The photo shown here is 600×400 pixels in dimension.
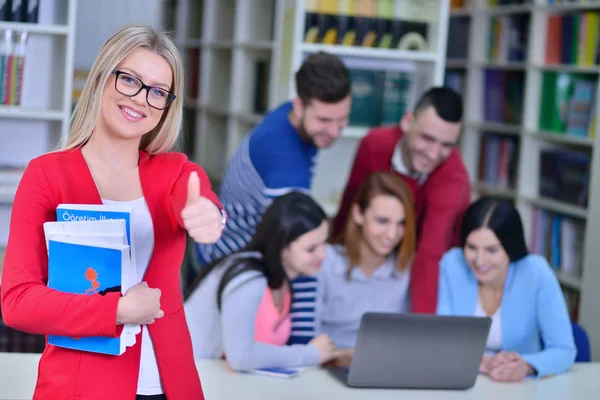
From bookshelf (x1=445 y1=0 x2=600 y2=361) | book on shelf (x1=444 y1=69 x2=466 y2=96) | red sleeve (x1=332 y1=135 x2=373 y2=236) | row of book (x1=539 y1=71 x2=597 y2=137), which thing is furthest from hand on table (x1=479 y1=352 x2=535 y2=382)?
book on shelf (x1=444 y1=69 x2=466 y2=96)

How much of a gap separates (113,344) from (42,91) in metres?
2.97

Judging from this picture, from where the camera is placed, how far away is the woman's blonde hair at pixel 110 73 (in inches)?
49.7

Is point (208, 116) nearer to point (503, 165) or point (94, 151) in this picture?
point (503, 165)

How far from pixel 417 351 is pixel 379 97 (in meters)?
2.15

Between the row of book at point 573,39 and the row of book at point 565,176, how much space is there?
474 mm

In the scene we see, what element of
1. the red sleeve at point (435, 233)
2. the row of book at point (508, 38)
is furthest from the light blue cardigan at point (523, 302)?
the row of book at point (508, 38)

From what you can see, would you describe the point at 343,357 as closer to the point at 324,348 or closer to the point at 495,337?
the point at 324,348

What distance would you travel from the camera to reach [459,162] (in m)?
3.06

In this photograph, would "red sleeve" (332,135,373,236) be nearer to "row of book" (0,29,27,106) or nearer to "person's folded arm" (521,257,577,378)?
"person's folded arm" (521,257,577,378)

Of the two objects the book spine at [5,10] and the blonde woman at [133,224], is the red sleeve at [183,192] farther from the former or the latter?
the book spine at [5,10]

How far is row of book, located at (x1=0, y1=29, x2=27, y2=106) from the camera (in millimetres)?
3695

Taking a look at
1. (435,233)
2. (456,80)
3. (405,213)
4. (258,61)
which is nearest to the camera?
(405,213)

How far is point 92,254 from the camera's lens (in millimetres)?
1179

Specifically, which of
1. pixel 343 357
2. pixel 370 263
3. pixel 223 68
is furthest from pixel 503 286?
pixel 223 68
